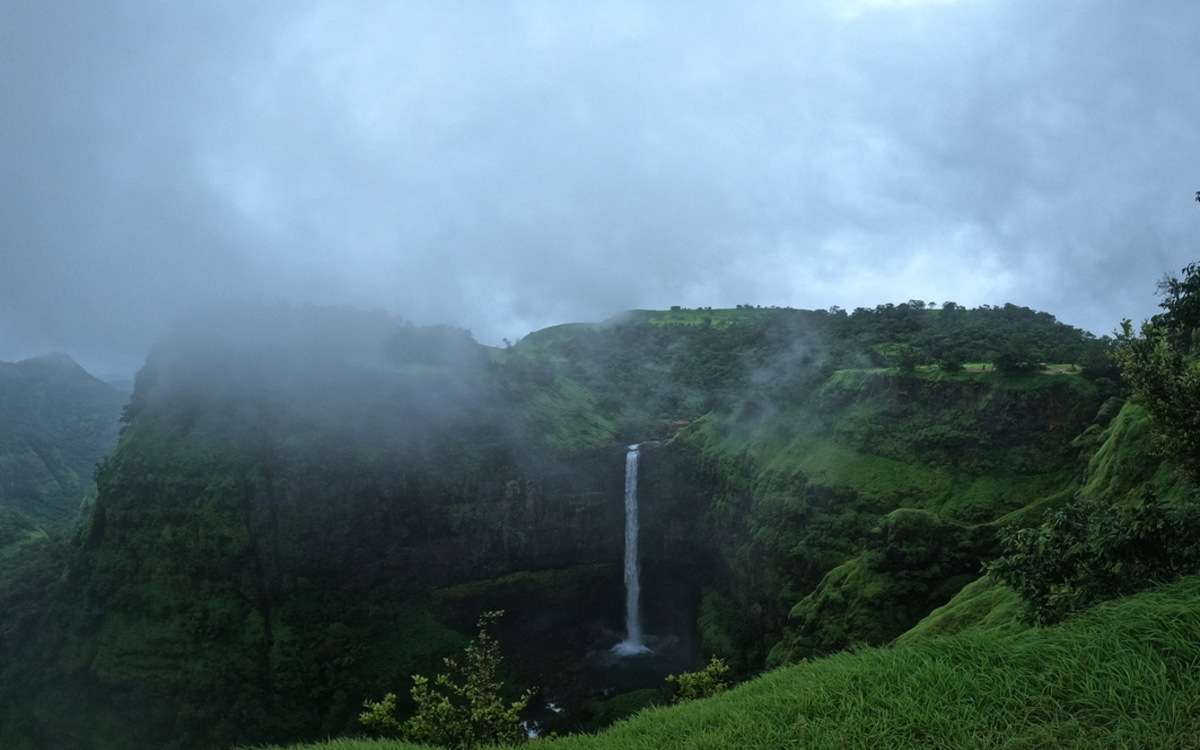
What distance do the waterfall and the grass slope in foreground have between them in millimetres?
46955

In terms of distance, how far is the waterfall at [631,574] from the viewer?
53594 mm

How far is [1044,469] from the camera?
36.6 m

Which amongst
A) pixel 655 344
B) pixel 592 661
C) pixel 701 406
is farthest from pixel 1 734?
pixel 655 344

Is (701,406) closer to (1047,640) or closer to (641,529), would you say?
(641,529)

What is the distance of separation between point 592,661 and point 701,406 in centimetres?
3605

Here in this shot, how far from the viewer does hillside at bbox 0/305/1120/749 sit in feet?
132

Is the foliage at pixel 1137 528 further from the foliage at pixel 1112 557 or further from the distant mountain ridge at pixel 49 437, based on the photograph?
the distant mountain ridge at pixel 49 437

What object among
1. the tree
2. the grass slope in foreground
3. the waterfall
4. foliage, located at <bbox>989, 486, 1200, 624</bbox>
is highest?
the tree

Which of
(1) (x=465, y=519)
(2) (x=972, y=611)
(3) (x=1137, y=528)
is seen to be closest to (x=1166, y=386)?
(3) (x=1137, y=528)

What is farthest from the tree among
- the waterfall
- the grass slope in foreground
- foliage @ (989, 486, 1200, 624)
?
the waterfall

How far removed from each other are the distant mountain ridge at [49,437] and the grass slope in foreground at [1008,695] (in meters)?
81.4

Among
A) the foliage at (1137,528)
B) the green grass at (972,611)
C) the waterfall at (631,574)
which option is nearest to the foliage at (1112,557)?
the foliage at (1137,528)

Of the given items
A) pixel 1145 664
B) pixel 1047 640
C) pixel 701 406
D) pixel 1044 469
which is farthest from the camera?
pixel 701 406

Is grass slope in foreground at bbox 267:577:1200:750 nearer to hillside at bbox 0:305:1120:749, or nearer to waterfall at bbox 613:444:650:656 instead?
hillside at bbox 0:305:1120:749
